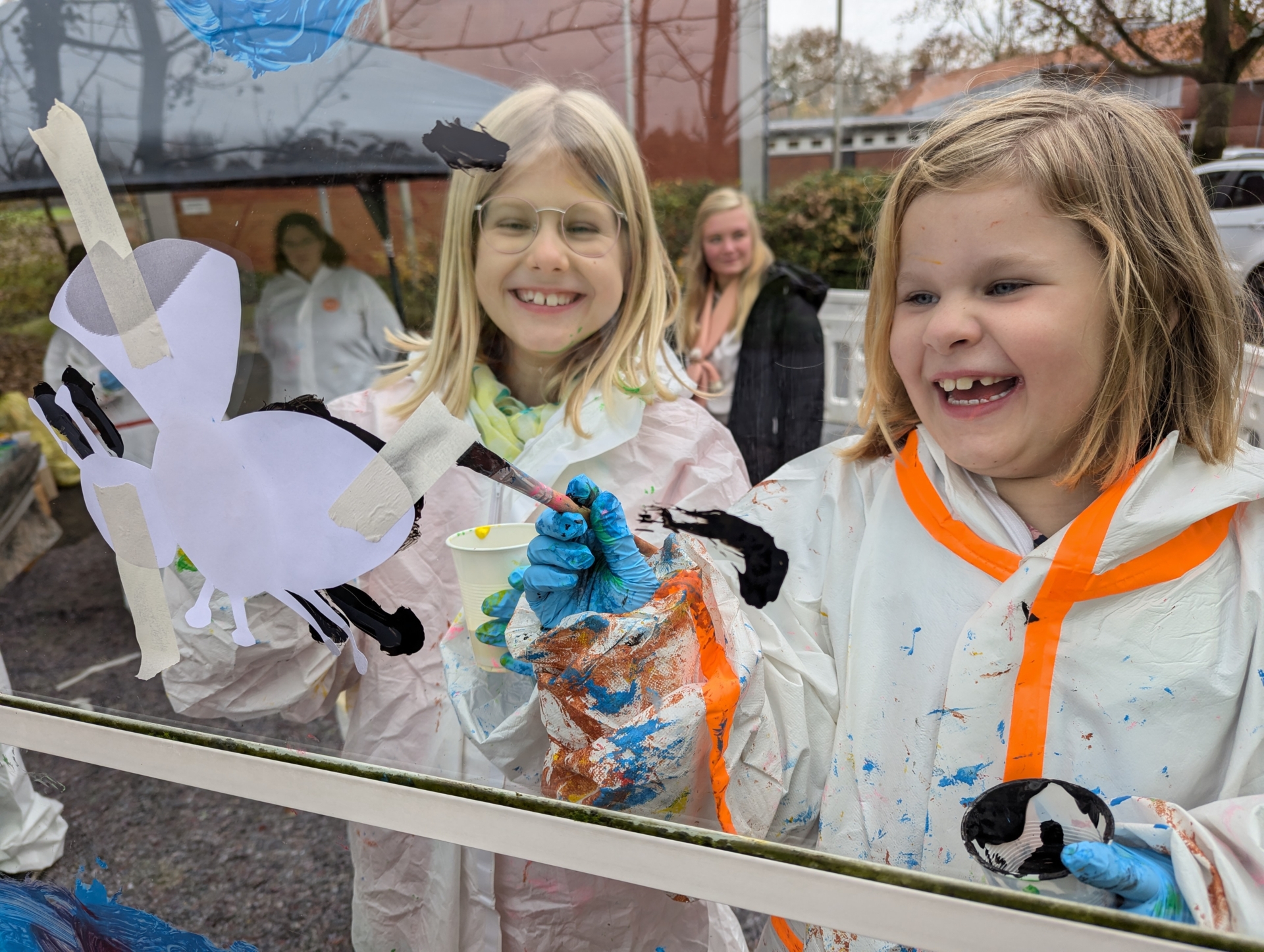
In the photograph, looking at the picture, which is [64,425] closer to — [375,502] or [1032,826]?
[375,502]

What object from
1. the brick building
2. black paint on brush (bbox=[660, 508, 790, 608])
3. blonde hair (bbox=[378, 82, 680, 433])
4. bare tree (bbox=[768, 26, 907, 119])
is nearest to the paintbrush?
black paint on brush (bbox=[660, 508, 790, 608])

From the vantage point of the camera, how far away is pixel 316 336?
133 cm

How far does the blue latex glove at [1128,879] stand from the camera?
0.68 metres

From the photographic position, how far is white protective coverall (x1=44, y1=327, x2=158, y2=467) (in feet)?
3.44

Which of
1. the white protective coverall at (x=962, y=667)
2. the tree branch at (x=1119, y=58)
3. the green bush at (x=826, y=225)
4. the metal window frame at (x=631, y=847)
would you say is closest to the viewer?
the metal window frame at (x=631, y=847)

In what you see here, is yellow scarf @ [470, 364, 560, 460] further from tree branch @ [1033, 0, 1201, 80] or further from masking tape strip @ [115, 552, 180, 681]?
tree branch @ [1033, 0, 1201, 80]

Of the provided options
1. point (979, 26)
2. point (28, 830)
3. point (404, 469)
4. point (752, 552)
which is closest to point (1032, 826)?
point (752, 552)

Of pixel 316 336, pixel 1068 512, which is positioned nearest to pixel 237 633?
pixel 316 336

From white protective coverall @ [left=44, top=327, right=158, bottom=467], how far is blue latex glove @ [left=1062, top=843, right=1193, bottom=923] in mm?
1057

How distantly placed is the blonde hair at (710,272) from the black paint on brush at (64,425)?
2.81 feet

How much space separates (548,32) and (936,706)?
0.99 meters

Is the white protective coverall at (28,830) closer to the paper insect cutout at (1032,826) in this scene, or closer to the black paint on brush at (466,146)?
the black paint on brush at (466,146)

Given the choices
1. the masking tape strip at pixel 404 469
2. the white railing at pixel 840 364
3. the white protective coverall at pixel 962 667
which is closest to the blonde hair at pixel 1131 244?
the white protective coverall at pixel 962 667

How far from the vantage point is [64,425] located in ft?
3.63
